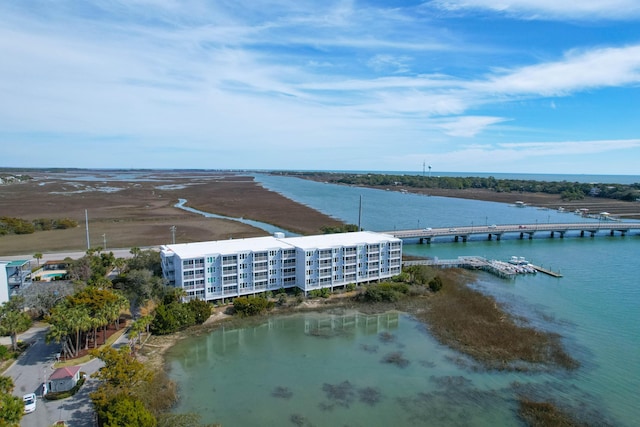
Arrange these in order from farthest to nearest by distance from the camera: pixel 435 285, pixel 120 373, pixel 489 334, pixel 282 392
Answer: pixel 435 285 → pixel 489 334 → pixel 282 392 → pixel 120 373

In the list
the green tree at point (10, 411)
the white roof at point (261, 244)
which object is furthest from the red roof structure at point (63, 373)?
the white roof at point (261, 244)

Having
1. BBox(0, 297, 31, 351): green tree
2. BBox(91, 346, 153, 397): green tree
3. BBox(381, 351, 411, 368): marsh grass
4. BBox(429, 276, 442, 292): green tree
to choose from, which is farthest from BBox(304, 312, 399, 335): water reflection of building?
BBox(0, 297, 31, 351): green tree

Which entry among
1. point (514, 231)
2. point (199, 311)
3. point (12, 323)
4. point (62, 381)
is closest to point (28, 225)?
point (12, 323)

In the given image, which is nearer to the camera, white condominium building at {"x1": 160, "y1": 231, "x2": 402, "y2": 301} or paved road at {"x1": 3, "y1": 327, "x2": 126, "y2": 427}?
paved road at {"x1": 3, "y1": 327, "x2": 126, "y2": 427}

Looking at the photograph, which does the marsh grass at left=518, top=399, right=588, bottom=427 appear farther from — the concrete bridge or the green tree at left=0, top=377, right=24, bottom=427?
the concrete bridge

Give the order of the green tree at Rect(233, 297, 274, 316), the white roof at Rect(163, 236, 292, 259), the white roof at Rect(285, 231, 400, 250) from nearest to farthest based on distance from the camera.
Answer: the green tree at Rect(233, 297, 274, 316) → the white roof at Rect(163, 236, 292, 259) → the white roof at Rect(285, 231, 400, 250)

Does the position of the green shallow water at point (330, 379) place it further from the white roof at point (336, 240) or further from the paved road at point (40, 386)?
the white roof at point (336, 240)

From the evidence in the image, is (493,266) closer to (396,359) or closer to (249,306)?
(396,359)
